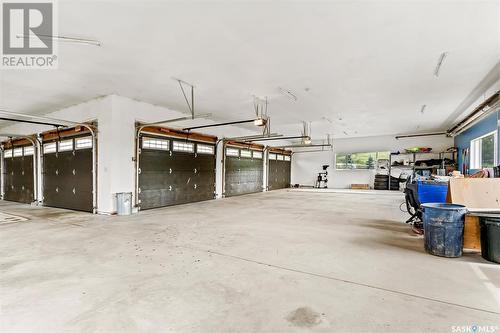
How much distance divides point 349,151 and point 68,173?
47.6 ft

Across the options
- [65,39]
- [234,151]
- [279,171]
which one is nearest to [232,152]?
[234,151]

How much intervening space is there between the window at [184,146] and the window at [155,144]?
33 cm

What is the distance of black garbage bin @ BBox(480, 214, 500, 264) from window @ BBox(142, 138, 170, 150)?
752 cm

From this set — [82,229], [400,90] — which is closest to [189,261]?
[82,229]

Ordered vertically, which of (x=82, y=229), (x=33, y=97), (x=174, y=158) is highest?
(x=33, y=97)

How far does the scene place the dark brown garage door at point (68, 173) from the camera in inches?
275

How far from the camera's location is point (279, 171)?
52.2ft

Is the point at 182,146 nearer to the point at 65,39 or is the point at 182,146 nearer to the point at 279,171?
the point at 65,39

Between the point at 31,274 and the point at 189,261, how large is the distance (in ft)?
5.68

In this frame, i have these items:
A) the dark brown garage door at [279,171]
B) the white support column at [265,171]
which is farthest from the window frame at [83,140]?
the dark brown garage door at [279,171]

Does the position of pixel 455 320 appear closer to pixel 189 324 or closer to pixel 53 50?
pixel 189 324

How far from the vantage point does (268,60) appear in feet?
14.9

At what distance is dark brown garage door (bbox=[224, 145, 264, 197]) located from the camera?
1111 centimetres

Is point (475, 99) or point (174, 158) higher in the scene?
point (475, 99)
